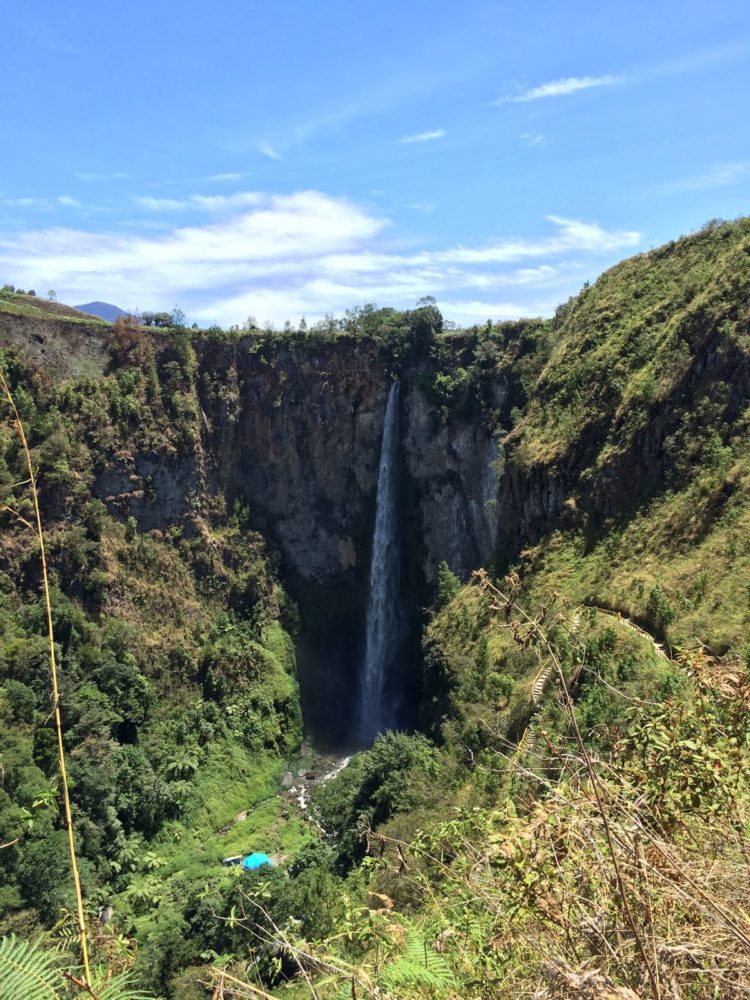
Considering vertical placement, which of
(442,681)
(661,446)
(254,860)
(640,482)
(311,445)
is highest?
(311,445)

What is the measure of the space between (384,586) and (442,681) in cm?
1179

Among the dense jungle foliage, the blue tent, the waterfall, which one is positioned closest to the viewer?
the dense jungle foliage

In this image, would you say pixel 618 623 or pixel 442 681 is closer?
pixel 618 623

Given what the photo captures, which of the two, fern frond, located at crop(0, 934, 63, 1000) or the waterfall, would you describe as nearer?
fern frond, located at crop(0, 934, 63, 1000)

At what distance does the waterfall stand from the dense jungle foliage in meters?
3.60

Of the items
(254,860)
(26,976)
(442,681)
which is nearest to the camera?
(26,976)

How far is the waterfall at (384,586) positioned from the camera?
33.2 meters

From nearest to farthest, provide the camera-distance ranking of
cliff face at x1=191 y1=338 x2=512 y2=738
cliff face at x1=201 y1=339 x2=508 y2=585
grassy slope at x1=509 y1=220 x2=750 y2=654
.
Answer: grassy slope at x1=509 y1=220 x2=750 y2=654
cliff face at x1=191 y1=338 x2=512 y2=738
cliff face at x1=201 y1=339 x2=508 y2=585

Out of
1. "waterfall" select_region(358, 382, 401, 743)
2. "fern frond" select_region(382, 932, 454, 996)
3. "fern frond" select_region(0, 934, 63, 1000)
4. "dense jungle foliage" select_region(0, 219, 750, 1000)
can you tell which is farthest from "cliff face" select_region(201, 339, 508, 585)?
"fern frond" select_region(0, 934, 63, 1000)

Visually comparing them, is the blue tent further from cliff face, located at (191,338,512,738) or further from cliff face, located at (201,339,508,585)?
cliff face, located at (201,339,508,585)

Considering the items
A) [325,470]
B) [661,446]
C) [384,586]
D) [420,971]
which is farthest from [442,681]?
[420,971]

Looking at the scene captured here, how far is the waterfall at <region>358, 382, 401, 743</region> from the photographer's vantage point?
109ft

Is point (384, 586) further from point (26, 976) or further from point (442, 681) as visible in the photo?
point (26, 976)

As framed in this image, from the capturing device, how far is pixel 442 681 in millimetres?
23016
